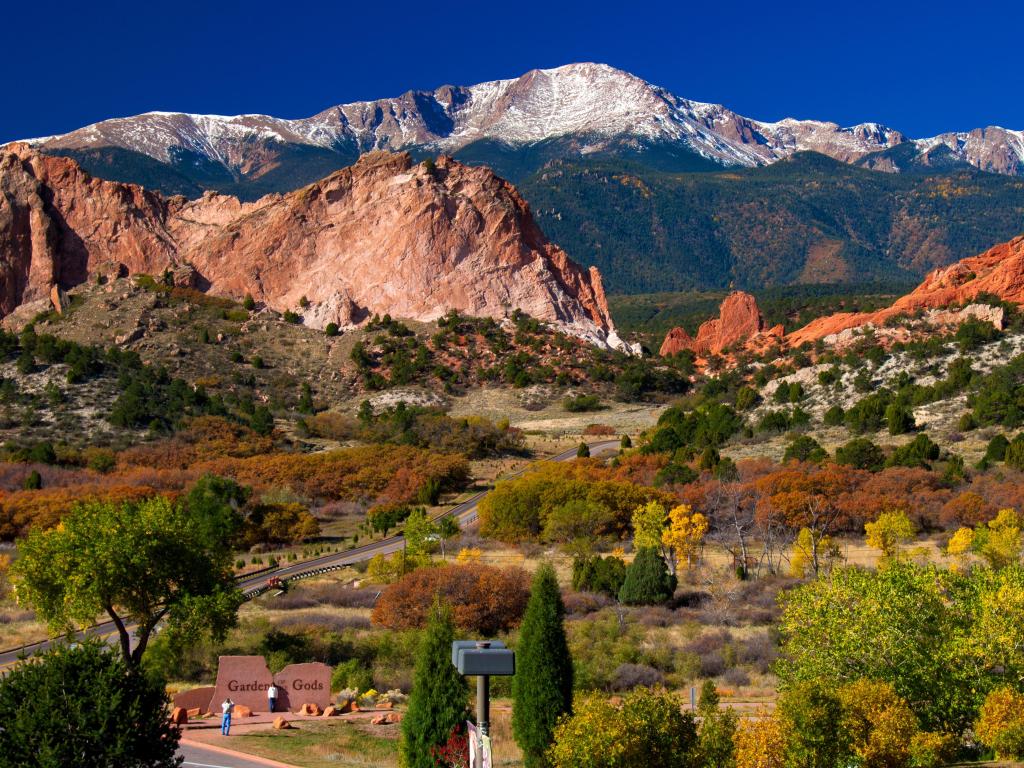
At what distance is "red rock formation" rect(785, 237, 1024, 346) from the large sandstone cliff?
20.7m

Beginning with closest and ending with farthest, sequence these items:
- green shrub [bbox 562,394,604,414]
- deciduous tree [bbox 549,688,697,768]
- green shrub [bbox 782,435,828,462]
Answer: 1. deciduous tree [bbox 549,688,697,768]
2. green shrub [bbox 782,435,828,462]
3. green shrub [bbox 562,394,604,414]

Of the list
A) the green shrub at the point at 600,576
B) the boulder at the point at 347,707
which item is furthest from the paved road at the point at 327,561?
the green shrub at the point at 600,576

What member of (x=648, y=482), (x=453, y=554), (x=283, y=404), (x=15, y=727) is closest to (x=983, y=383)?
(x=648, y=482)

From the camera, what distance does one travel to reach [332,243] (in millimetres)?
104000

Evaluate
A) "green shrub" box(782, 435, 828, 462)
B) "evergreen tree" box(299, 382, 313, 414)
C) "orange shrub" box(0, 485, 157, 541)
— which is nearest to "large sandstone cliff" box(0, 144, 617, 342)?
"evergreen tree" box(299, 382, 313, 414)

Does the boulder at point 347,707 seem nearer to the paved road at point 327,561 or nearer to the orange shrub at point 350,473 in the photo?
the paved road at point 327,561

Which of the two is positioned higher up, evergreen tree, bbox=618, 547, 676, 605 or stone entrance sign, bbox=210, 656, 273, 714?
evergreen tree, bbox=618, 547, 676, 605

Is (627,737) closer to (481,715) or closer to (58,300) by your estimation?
(481,715)

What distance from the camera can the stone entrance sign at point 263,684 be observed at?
77.6 feet

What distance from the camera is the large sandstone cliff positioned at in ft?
333

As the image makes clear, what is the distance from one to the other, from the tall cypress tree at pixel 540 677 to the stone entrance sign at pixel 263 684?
223 inches

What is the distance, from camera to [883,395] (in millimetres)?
68625

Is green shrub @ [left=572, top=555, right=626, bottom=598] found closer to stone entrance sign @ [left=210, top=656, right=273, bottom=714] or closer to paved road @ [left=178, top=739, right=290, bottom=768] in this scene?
stone entrance sign @ [left=210, top=656, right=273, bottom=714]

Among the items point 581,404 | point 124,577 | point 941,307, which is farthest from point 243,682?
point 941,307
